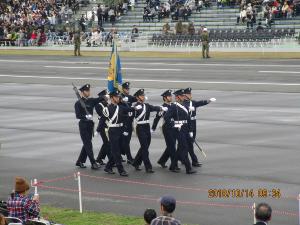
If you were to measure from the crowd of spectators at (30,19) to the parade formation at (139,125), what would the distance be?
4578cm

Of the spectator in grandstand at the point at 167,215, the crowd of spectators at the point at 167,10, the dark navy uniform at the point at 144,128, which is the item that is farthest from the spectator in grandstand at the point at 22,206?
the crowd of spectators at the point at 167,10

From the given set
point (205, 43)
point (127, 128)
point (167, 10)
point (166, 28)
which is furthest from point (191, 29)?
point (127, 128)

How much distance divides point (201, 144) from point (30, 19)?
47.5 metres

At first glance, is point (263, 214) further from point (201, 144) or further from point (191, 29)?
point (191, 29)

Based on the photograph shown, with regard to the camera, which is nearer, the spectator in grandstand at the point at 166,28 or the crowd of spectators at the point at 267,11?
the crowd of spectators at the point at 267,11

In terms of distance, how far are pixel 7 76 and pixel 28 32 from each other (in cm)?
2203

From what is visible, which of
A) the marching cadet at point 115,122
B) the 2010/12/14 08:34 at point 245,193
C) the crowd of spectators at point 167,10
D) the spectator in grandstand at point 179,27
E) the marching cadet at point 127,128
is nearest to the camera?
the 2010/12/14 08:34 at point 245,193

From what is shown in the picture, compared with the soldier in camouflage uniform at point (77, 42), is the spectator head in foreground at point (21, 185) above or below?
above

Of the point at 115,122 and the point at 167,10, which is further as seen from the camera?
the point at 167,10

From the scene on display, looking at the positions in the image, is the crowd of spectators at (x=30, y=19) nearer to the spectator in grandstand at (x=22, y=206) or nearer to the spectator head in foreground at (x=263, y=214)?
the spectator in grandstand at (x=22, y=206)

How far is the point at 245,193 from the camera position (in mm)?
15914

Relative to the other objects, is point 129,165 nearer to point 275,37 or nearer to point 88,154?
point 88,154

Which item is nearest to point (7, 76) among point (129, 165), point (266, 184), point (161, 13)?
point (161, 13)

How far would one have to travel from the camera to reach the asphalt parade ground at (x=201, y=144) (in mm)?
15547
